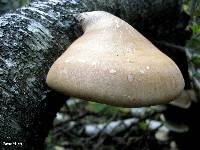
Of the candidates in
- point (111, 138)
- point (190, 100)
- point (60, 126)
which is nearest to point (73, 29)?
point (190, 100)

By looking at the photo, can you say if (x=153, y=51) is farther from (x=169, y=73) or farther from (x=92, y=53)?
(x=92, y=53)

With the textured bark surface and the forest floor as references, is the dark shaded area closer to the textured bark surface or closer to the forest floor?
the forest floor

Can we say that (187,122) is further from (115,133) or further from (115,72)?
(115,72)

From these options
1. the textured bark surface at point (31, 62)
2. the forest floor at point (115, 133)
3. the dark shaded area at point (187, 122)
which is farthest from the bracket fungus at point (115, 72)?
the forest floor at point (115, 133)

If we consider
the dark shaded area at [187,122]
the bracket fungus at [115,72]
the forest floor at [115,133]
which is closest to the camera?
the bracket fungus at [115,72]

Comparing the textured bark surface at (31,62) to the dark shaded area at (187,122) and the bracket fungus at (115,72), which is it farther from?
the dark shaded area at (187,122)

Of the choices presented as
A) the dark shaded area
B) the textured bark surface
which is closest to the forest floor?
the dark shaded area
